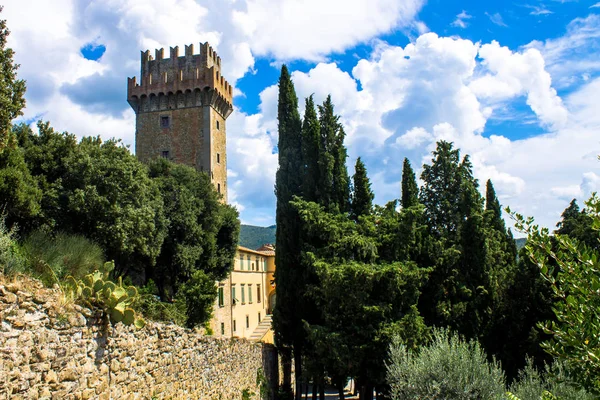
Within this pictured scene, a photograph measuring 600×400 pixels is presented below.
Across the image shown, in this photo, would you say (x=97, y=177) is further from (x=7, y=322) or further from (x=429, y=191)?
(x=429, y=191)

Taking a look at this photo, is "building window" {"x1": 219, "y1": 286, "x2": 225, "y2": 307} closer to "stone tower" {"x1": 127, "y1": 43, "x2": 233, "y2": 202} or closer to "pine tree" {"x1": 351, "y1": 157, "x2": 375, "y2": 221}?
"stone tower" {"x1": 127, "y1": 43, "x2": 233, "y2": 202}

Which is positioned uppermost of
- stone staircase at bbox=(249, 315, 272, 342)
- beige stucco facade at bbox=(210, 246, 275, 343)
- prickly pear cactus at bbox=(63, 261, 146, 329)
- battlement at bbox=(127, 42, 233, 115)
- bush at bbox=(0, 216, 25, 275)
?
battlement at bbox=(127, 42, 233, 115)

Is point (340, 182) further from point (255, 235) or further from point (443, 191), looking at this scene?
point (255, 235)

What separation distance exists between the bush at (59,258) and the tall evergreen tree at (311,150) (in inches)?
418

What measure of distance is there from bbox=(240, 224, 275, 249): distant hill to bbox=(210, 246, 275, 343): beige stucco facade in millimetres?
63898

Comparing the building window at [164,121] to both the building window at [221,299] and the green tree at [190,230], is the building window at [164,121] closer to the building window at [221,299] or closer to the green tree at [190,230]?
the green tree at [190,230]

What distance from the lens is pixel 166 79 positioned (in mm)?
35062

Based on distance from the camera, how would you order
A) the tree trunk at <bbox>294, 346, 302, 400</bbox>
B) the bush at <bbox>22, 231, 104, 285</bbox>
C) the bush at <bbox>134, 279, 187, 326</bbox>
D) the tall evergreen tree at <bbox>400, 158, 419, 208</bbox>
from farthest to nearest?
the tall evergreen tree at <bbox>400, 158, 419, 208</bbox> < the tree trunk at <bbox>294, 346, 302, 400</bbox> < the bush at <bbox>134, 279, 187, 326</bbox> < the bush at <bbox>22, 231, 104, 285</bbox>

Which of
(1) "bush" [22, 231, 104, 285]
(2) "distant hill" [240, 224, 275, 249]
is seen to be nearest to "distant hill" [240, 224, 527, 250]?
(2) "distant hill" [240, 224, 275, 249]

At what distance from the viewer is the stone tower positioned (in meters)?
A: 34.0

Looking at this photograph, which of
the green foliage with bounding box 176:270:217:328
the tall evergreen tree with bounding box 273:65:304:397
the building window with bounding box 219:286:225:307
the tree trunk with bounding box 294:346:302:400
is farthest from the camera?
the building window with bounding box 219:286:225:307

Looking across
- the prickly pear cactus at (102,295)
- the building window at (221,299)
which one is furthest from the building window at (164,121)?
the prickly pear cactus at (102,295)

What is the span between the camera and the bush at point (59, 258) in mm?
8477

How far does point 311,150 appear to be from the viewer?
68.2 ft
